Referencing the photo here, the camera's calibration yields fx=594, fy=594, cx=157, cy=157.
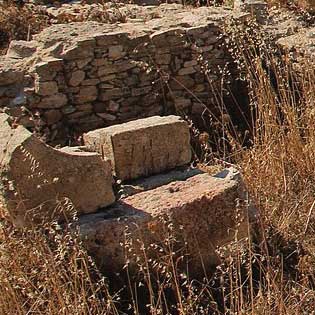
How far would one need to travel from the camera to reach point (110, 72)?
5.28 metres

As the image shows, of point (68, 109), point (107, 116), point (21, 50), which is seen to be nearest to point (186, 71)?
point (107, 116)

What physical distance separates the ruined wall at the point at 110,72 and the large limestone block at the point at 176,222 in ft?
5.97

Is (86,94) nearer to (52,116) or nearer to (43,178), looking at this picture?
(52,116)

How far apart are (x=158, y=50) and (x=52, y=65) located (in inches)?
39.4

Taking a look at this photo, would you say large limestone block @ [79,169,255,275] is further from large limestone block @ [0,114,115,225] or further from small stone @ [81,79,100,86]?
small stone @ [81,79,100,86]

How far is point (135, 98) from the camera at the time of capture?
5.46 meters

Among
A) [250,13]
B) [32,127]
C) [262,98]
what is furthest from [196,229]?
[250,13]

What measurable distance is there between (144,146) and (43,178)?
704mm

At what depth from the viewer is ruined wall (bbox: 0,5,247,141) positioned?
5.12m

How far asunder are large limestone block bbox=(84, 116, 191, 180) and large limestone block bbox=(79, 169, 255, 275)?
19 cm

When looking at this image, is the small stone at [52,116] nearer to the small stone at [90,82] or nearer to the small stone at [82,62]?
the small stone at [90,82]

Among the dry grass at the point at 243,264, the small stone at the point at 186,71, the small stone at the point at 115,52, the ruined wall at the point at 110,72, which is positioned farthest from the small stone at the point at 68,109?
the dry grass at the point at 243,264

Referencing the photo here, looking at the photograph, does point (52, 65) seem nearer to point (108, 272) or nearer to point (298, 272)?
point (108, 272)

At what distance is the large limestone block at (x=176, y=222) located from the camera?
9.95 feet
